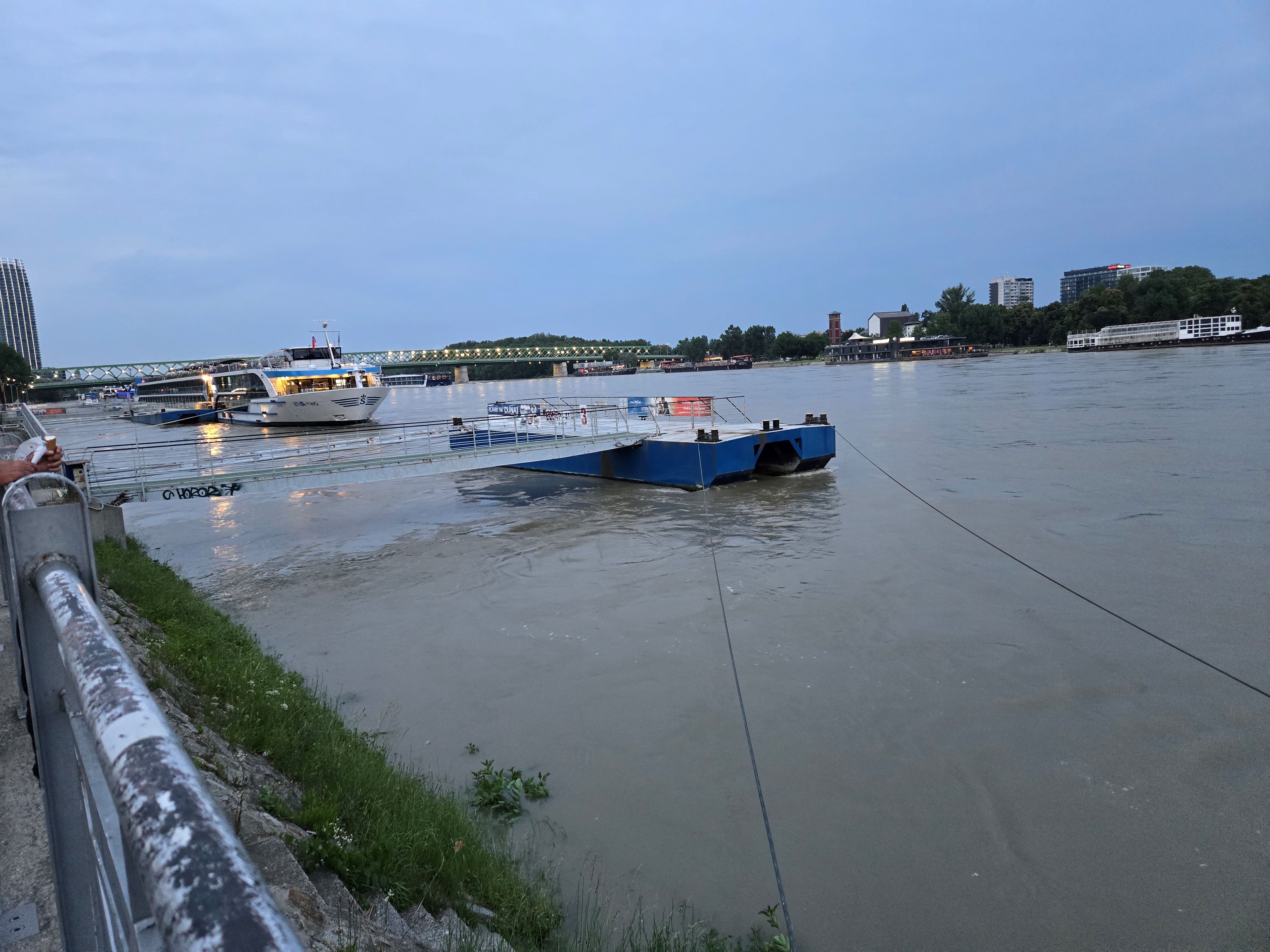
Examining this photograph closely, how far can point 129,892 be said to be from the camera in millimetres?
1096

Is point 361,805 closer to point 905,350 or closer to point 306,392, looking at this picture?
point 306,392

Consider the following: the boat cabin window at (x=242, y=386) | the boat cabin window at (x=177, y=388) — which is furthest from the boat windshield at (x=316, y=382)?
the boat cabin window at (x=177, y=388)

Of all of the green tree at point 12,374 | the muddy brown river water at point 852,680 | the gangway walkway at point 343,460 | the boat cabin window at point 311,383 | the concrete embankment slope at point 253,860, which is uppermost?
the green tree at point 12,374

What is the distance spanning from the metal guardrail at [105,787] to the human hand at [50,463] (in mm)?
1057

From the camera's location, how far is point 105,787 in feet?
4.55

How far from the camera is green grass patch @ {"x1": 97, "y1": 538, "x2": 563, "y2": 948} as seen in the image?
14.0 feet

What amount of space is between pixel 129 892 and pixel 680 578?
38.1ft

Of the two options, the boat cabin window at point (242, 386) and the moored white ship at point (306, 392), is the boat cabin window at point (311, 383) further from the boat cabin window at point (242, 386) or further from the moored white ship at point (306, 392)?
the boat cabin window at point (242, 386)

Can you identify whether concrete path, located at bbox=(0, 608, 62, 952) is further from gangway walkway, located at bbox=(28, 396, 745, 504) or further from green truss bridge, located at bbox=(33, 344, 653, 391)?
green truss bridge, located at bbox=(33, 344, 653, 391)

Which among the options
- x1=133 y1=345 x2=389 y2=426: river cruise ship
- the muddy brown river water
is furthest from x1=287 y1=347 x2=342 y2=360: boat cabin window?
the muddy brown river water

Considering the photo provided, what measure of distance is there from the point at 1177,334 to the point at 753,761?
140723 millimetres

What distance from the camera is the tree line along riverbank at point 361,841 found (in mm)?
3768

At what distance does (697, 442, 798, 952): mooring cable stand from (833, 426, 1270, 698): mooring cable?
4.69 m

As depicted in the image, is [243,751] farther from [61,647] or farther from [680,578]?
[680,578]
